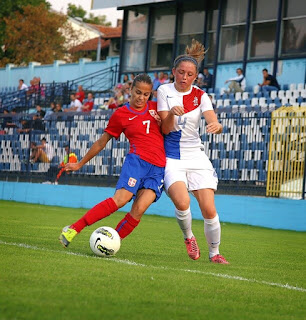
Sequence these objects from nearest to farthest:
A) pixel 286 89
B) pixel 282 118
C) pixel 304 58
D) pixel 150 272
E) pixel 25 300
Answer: pixel 25 300
pixel 150 272
pixel 282 118
pixel 286 89
pixel 304 58

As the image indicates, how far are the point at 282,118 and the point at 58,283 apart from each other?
12.2 metres

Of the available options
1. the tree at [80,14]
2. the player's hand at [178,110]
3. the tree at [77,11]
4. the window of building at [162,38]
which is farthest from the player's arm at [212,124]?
the tree at [77,11]

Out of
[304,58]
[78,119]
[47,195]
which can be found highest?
[304,58]

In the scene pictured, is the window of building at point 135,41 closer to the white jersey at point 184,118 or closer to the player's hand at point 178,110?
the white jersey at point 184,118

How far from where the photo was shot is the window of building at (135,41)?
108 feet

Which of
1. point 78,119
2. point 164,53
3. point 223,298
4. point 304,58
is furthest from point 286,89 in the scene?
point 223,298

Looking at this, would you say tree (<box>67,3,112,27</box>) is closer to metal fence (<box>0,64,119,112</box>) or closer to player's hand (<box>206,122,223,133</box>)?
metal fence (<box>0,64,119,112</box>)

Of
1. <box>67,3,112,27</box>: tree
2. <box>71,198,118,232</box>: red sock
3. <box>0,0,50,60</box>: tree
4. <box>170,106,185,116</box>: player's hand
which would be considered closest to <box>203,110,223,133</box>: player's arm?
<box>170,106,185,116</box>: player's hand

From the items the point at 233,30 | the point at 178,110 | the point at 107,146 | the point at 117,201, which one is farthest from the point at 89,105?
the point at 178,110

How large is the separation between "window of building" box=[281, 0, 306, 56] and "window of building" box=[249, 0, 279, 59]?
50cm

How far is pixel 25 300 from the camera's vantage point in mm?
5355

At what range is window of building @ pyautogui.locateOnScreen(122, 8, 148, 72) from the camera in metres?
33.1

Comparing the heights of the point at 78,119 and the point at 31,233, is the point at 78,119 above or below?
above

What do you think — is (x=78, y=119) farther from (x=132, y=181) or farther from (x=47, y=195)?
(x=132, y=181)
